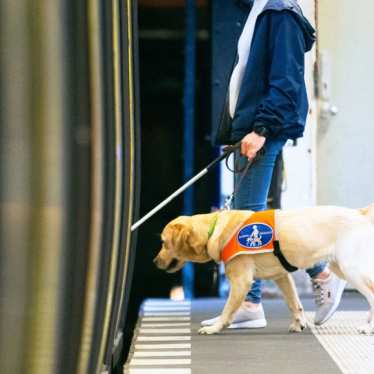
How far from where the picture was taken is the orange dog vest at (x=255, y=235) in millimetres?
4059

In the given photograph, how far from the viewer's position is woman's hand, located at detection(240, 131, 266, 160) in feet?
13.6

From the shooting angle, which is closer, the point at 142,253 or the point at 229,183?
the point at 229,183

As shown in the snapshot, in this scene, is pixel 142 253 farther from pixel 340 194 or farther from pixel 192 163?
pixel 340 194

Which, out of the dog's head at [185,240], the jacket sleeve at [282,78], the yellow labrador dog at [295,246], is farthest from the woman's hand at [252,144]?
the dog's head at [185,240]

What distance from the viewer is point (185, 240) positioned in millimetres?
4234

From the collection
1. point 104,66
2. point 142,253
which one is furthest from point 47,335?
point 142,253

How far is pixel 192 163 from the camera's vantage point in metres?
7.49

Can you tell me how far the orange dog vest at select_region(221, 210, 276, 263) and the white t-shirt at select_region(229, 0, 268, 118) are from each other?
1.85 feet

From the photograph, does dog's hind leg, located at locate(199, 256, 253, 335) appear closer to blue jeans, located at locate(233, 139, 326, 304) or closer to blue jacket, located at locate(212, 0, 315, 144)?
blue jeans, located at locate(233, 139, 326, 304)

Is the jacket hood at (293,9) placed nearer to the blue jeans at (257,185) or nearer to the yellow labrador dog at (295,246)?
the blue jeans at (257,185)

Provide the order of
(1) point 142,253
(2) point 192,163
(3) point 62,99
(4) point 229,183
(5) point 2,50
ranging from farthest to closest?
(1) point 142,253 < (2) point 192,163 < (4) point 229,183 < (3) point 62,99 < (5) point 2,50

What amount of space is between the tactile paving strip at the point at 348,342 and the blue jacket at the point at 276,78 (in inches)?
33.5

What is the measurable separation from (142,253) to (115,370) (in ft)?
15.5

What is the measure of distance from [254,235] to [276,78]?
0.66 meters
